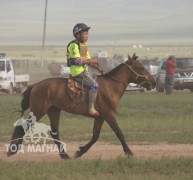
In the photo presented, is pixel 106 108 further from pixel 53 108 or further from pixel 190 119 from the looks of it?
pixel 190 119

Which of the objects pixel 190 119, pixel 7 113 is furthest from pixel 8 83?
pixel 190 119

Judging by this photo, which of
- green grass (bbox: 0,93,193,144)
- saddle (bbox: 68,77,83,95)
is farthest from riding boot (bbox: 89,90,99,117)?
green grass (bbox: 0,93,193,144)

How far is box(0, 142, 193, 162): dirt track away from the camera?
561 inches

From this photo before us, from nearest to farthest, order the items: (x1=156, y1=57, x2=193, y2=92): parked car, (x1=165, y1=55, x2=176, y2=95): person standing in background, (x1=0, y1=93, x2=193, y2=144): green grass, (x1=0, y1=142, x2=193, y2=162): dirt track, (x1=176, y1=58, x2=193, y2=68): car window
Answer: (x1=0, y1=142, x2=193, y2=162): dirt track, (x1=0, y1=93, x2=193, y2=144): green grass, (x1=165, y1=55, x2=176, y2=95): person standing in background, (x1=156, y1=57, x2=193, y2=92): parked car, (x1=176, y1=58, x2=193, y2=68): car window

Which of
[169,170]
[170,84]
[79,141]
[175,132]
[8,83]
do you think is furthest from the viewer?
[8,83]

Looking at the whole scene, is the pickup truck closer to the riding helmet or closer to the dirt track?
the dirt track

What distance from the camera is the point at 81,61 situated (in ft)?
45.3

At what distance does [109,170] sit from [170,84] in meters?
22.9

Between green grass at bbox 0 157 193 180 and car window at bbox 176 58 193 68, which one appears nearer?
green grass at bbox 0 157 193 180

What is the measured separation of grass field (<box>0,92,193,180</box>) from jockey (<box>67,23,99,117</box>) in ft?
5.87

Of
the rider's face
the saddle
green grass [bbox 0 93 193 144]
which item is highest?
the rider's face

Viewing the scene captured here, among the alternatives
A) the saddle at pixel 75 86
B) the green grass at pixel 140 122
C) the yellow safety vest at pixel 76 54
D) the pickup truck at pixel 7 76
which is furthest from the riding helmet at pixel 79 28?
the pickup truck at pixel 7 76

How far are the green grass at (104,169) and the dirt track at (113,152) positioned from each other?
1328 mm

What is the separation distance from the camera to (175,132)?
19.2m
